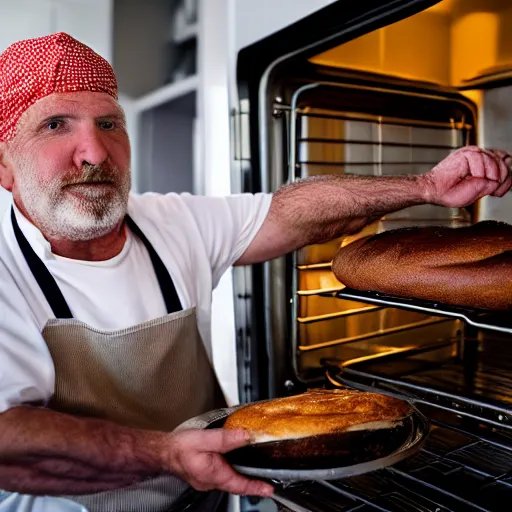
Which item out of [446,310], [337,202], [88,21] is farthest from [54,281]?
[88,21]

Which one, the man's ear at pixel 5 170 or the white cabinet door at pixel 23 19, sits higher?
the white cabinet door at pixel 23 19

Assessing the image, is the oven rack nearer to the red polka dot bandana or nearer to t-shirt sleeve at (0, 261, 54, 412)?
t-shirt sleeve at (0, 261, 54, 412)

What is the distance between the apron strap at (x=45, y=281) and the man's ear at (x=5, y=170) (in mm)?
137

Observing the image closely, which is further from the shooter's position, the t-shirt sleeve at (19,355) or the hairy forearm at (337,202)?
the hairy forearm at (337,202)

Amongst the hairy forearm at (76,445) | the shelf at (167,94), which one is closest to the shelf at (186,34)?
the shelf at (167,94)

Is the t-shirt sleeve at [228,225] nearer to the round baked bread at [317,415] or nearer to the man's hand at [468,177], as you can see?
the man's hand at [468,177]

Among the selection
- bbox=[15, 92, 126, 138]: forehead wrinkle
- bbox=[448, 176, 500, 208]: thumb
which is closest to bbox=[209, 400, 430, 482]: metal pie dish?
bbox=[448, 176, 500, 208]: thumb

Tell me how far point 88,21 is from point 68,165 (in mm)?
1278

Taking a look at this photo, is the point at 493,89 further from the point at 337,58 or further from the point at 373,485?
the point at 373,485

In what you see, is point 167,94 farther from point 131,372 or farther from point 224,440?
point 224,440

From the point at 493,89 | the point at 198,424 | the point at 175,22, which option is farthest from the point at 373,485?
the point at 175,22

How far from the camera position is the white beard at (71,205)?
1.13m

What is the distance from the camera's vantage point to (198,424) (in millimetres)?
952

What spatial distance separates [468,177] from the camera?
114 cm
